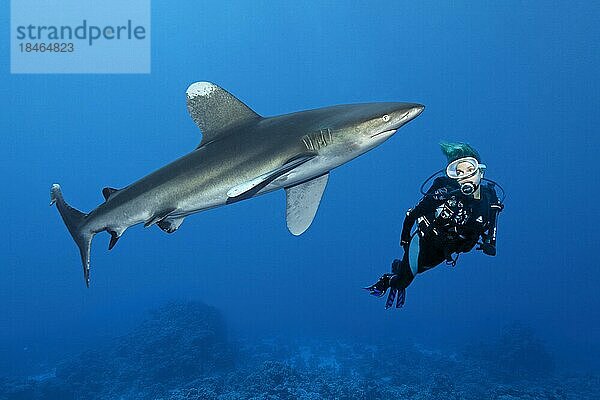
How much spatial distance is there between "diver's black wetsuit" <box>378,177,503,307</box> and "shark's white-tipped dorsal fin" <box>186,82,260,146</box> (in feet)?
7.57

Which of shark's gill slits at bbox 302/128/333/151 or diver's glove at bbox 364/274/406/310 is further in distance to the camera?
diver's glove at bbox 364/274/406/310

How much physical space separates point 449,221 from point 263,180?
2.06 m

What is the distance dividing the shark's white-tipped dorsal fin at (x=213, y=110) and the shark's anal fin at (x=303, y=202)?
3.66 ft

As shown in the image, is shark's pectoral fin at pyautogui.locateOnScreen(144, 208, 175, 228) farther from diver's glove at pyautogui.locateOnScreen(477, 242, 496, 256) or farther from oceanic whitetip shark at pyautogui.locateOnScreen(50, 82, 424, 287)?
diver's glove at pyautogui.locateOnScreen(477, 242, 496, 256)

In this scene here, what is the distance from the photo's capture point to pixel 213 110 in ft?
17.5

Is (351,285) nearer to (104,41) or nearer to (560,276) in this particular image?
(560,276)

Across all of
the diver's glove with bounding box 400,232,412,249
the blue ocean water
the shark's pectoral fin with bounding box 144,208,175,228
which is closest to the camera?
the shark's pectoral fin with bounding box 144,208,175,228

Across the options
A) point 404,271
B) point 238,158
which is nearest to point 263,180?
point 238,158

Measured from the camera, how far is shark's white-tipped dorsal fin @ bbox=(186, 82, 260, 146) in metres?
5.29

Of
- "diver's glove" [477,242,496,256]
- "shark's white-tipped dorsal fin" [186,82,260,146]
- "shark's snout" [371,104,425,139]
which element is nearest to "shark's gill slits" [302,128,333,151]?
"shark's snout" [371,104,425,139]

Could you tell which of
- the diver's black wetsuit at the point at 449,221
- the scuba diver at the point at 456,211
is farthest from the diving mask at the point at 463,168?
the diver's black wetsuit at the point at 449,221

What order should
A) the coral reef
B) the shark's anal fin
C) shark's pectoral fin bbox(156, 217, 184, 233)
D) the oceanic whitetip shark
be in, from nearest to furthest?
the oceanic whitetip shark < shark's pectoral fin bbox(156, 217, 184, 233) < the shark's anal fin < the coral reef

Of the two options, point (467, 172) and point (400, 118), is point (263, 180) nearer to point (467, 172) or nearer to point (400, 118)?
point (400, 118)

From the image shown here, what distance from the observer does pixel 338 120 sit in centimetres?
448
